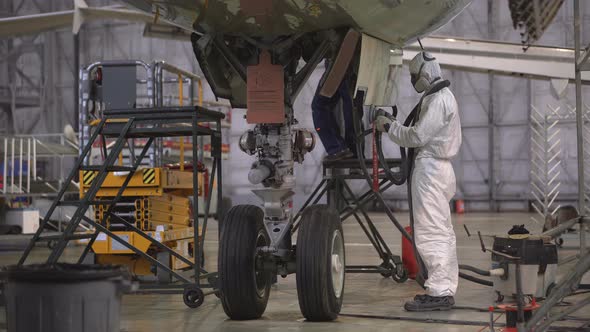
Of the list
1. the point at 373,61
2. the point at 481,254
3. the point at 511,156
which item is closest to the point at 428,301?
the point at 373,61

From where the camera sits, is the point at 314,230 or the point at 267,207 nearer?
the point at 314,230

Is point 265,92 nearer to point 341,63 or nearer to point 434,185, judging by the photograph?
point 341,63

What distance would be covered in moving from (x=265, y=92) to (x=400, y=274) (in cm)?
338

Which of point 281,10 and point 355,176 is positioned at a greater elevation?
point 281,10

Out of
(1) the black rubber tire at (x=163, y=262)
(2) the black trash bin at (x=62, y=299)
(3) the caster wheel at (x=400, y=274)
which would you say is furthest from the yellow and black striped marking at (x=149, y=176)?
(2) the black trash bin at (x=62, y=299)

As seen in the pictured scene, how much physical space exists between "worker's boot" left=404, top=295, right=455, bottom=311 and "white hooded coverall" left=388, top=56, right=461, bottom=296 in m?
0.04

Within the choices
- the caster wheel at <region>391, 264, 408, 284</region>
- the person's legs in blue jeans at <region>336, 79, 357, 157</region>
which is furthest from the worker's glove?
the caster wheel at <region>391, 264, 408, 284</region>

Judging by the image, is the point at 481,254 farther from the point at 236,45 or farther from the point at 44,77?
the point at 44,77

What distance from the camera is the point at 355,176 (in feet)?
25.5

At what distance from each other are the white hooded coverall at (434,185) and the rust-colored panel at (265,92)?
41.9 inches

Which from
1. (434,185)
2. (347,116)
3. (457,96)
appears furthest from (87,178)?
(457,96)

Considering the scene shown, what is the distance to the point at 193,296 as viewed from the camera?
19.9ft

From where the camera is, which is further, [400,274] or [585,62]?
[400,274]

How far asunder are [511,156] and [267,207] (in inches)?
987
